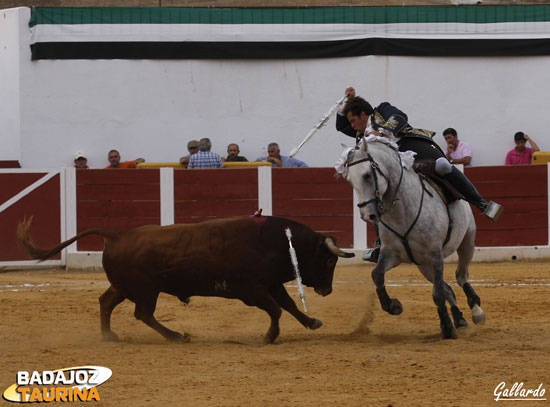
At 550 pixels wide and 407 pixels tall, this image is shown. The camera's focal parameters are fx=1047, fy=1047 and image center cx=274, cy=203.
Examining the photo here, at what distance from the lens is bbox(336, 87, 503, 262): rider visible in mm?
7188

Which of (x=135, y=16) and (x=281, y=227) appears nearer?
(x=281, y=227)

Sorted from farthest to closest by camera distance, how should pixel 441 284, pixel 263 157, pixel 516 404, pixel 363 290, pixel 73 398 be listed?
pixel 263 157 < pixel 363 290 < pixel 441 284 < pixel 73 398 < pixel 516 404

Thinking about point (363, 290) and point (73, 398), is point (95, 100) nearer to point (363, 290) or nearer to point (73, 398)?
point (363, 290)

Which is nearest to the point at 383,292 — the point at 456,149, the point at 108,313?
the point at 108,313

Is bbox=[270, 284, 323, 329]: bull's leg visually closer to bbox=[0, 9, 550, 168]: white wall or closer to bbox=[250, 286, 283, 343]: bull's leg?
bbox=[250, 286, 283, 343]: bull's leg

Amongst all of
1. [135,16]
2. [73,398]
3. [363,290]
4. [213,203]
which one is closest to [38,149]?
[135,16]

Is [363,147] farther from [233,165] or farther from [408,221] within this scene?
[233,165]

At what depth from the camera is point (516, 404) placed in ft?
16.6

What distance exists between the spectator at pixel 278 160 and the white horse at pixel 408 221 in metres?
6.07

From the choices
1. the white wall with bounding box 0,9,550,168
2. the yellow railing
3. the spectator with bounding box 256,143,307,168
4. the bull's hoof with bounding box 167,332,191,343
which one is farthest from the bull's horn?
the white wall with bounding box 0,9,550,168

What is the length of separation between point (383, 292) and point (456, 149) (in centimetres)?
734

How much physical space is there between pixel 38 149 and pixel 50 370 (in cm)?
A: 909

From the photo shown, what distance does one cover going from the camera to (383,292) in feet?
23.3

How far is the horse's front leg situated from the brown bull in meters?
0.24
